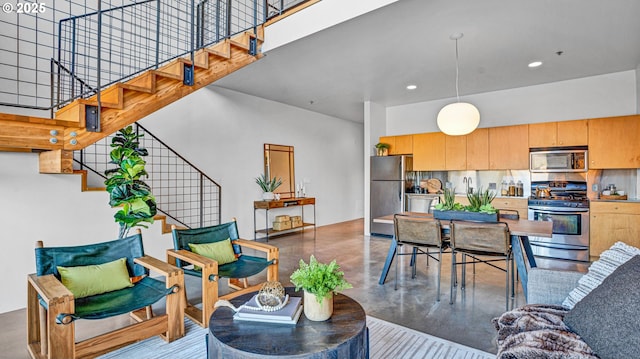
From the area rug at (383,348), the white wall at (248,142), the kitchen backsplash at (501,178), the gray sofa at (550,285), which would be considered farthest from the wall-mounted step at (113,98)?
the kitchen backsplash at (501,178)

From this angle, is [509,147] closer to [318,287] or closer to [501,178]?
[501,178]

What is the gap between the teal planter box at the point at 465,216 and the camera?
3.19 metres

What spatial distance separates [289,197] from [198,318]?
4.26m

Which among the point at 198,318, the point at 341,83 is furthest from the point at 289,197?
the point at 198,318

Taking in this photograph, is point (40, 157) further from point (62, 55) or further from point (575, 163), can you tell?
point (575, 163)

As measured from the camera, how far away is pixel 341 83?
542 centimetres

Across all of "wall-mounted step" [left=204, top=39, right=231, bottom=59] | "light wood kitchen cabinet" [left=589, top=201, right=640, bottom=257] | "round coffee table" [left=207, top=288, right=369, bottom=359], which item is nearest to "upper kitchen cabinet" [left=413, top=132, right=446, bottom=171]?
"light wood kitchen cabinet" [left=589, top=201, right=640, bottom=257]

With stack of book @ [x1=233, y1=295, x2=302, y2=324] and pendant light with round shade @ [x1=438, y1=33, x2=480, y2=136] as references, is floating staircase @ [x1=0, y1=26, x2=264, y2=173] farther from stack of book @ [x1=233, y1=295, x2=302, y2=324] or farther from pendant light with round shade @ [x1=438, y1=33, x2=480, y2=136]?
pendant light with round shade @ [x1=438, y1=33, x2=480, y2=136]

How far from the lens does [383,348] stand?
7.45 feet

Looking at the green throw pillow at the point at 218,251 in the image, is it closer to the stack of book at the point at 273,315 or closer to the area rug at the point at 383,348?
the area rug at the point at 383,348

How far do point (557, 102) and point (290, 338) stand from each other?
5.95m

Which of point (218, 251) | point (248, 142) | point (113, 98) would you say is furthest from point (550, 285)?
point (248, 142)

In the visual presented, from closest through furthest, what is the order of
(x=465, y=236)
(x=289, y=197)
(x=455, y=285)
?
(x=465, y=236)
(x=455, y=285)
(x=289, y=197)

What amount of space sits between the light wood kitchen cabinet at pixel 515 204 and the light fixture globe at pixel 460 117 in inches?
92.0
